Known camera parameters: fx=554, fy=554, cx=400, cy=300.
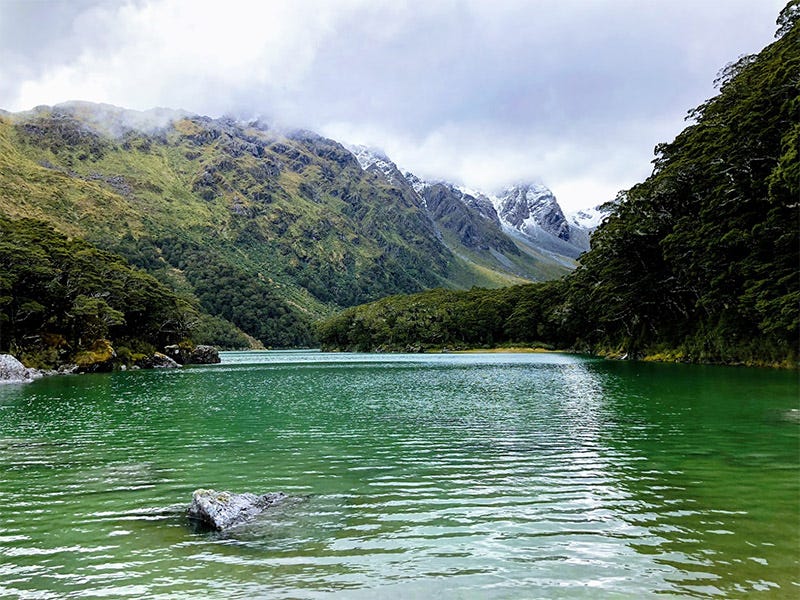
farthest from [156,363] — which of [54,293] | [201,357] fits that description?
[54,293]

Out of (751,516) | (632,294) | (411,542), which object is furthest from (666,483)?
(632,294)

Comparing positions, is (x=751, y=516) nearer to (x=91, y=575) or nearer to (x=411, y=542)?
(x=411, y=542)

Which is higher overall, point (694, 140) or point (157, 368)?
point (694, 140)

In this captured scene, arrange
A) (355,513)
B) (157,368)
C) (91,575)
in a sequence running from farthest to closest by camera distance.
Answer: (157,368), (355,513), (91,575)

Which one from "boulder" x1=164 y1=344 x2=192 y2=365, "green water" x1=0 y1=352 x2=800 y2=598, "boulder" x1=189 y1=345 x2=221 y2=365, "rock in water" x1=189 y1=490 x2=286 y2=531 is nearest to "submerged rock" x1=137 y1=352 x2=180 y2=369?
"boulder" x1=164 y1=344 x2=192 y2=365

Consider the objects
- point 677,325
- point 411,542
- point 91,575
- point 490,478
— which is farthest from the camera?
point 677,325

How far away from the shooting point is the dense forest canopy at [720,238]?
159ft

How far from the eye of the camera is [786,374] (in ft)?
155

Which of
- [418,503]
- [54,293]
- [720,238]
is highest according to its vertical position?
[720,238]

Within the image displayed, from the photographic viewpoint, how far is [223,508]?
12250 mm

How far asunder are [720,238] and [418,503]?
180 feet

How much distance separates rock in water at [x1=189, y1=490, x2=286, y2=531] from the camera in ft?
39.2

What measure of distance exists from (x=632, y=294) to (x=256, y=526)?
264ft

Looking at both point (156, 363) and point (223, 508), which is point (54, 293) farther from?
point (223, 508)
